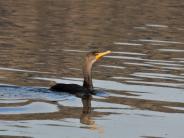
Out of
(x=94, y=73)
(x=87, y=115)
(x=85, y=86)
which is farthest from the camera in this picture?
(x=94, y=73)

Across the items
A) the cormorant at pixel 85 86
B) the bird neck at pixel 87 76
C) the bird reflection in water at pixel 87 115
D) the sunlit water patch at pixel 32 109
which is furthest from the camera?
the bird neck at pixel 87 76

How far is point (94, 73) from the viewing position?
27.0 meters

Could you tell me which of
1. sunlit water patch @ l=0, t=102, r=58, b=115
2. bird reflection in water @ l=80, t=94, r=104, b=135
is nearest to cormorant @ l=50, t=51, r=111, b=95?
bird reflection in water @ l=80, t=94, r=104, b=135

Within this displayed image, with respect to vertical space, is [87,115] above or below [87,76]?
below

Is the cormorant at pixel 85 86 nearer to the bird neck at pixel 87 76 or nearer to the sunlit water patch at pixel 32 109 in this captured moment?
the bird neck at pixel 87 76

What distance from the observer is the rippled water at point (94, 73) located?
18.6 metres

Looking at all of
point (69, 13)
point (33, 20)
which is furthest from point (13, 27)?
point (69, 13)

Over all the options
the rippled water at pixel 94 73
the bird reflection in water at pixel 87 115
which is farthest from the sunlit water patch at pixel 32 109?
the bird reflection in water at pixel 87 115

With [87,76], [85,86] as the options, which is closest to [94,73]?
[87,76]

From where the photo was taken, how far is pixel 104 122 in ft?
62.4

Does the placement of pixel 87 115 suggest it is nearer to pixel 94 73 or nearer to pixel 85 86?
pixel 85 86

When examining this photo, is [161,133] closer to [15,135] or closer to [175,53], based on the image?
[15,135]

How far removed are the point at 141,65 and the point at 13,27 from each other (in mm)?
12788

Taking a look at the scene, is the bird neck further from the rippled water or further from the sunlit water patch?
the sunlit water patch
